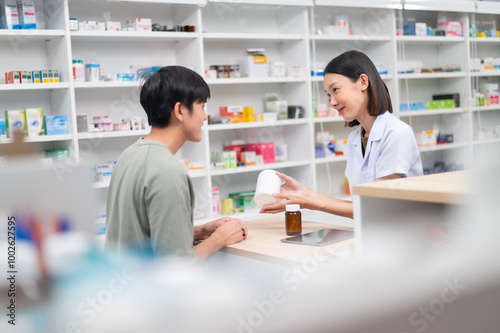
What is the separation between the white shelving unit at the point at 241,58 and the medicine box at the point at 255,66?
0.28 ft

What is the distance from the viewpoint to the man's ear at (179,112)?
5.58 feet

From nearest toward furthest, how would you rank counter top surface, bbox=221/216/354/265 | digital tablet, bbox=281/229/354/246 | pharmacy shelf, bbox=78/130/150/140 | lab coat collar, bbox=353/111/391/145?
counter top surface, bbox=221/216/354/265, digital tablet, bbox=281/229/354/246, lab coat collar, bbox=353/111/391/145, pharmacy shelf, bbox=78/130/150/140

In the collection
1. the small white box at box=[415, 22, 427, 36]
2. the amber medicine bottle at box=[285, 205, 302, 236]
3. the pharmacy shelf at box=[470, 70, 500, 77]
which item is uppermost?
the small white box at box=[415, 22, 427, 36]

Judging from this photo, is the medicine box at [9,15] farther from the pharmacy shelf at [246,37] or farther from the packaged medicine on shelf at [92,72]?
the pharmacy shelf at [246,37]

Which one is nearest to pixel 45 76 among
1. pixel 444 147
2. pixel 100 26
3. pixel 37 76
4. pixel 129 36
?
pixel 37 76

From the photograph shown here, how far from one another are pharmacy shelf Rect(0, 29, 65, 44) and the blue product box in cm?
53

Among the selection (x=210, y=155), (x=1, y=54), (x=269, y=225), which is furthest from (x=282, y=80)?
(x=269, y=225)

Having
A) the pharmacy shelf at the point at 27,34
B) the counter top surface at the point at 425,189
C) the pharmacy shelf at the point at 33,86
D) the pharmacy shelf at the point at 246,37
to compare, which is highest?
the pharmacy shelf at the point at 246,37

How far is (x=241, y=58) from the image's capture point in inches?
190

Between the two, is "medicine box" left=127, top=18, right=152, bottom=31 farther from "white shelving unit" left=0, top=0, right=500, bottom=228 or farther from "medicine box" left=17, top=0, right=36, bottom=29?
"medicine box" left=17, top=0, right=36, bottom=29

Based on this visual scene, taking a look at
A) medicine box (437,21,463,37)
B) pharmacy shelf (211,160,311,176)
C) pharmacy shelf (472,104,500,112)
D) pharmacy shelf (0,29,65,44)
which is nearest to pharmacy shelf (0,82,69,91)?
pharmacy shelf (0,29,65,44)

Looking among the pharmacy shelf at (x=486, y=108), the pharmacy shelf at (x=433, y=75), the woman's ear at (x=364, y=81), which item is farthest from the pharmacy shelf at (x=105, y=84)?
the pharmacy shelf at (x=486, y=108)

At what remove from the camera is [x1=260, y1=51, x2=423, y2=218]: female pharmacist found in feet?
6.76

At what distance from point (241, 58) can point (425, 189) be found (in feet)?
12.5
